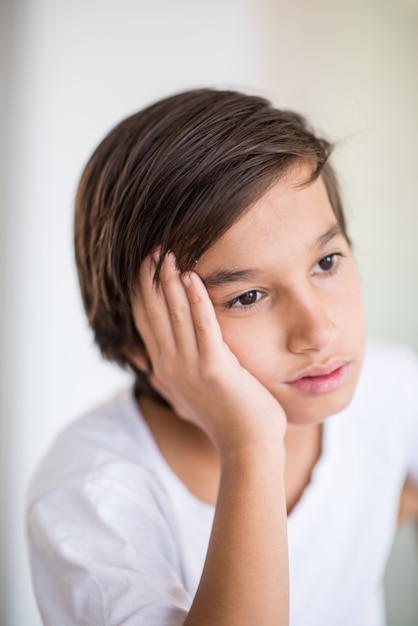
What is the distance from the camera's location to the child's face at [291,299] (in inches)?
24.6

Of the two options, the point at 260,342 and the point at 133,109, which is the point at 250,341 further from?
the point at 133,109

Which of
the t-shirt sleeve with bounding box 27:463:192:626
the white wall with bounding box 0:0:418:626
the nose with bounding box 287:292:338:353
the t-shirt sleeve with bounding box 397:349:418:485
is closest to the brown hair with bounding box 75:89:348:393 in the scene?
the nose with bounding box 287:292:338:353

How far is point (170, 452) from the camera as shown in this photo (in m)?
0.82

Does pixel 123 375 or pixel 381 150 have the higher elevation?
pixel 381 150

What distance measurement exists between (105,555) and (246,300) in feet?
1.00

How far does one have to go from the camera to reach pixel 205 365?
2.13 ft

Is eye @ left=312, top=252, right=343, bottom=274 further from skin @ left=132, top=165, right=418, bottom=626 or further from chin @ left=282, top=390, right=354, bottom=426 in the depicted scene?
chin @ left=282, top=390, right=354, bottom=426

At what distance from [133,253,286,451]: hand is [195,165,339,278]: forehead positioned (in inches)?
1.4

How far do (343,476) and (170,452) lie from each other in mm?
266

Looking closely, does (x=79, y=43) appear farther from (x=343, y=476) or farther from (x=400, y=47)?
(x=343, y=476)

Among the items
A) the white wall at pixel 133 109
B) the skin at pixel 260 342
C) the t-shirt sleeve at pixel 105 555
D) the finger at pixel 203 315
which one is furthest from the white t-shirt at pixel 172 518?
the white wall at pixel 133 109

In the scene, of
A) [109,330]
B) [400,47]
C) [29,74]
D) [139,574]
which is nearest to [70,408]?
[109,330]

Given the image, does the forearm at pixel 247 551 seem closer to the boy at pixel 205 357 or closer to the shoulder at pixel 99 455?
the boy at pixel 205 357

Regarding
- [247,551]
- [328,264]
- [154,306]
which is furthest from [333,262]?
[247,551]
